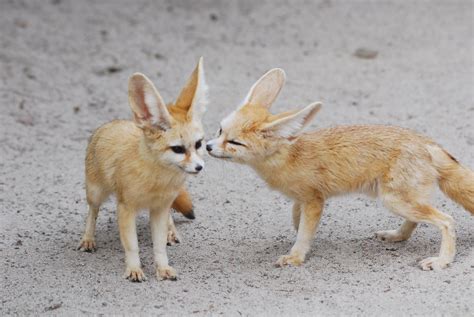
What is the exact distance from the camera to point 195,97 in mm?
4504

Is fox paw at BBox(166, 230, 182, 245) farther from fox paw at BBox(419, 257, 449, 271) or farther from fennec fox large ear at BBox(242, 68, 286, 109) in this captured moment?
fox paw at BBox(419, 257, 449, 271)

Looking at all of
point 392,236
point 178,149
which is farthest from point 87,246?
point 392,236

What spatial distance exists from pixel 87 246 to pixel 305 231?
1.47 m

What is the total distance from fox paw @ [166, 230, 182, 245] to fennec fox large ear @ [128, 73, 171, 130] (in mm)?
1146

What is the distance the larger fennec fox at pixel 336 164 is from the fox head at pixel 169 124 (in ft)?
0.97

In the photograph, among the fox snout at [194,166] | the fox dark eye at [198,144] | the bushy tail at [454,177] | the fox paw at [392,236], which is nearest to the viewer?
the fox snout at [194,166]

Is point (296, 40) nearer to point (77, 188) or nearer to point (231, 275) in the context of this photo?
point (77, 188)

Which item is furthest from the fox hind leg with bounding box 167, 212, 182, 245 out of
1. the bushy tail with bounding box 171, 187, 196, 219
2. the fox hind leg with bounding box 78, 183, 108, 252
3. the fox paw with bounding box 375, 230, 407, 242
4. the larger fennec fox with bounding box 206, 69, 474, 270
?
the fox paw with bounding box 375, 230, 407, 242

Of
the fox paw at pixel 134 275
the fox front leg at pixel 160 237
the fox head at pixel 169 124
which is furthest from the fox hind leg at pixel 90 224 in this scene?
the fox head at pixel 169 124

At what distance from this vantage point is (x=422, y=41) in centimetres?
954

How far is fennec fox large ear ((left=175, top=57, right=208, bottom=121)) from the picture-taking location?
450 centimetres

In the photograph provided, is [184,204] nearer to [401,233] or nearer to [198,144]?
[198,144]

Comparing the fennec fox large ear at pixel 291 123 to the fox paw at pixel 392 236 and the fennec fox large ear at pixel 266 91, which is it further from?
the fox paw at pixel 392 236

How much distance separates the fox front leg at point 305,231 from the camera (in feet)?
15.9
